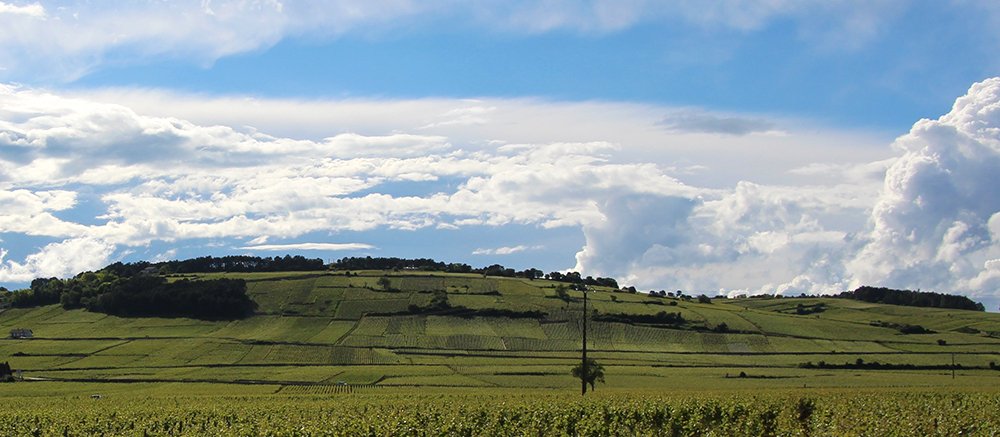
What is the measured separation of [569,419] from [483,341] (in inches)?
4271

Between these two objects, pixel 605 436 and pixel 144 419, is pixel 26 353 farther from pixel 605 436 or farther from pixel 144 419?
pixel 605 436

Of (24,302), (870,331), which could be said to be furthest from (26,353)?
(870,331)

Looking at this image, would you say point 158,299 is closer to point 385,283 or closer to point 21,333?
point 21,333

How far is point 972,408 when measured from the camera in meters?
40.3

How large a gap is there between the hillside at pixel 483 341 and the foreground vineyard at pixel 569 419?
4024cm

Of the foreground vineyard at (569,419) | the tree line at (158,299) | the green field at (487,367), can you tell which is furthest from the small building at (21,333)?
the foreground vineyard at (569,419)

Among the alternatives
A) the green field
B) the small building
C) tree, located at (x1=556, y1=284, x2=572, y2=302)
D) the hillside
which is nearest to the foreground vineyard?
the green field

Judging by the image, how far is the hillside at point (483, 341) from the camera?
10338 centimetres

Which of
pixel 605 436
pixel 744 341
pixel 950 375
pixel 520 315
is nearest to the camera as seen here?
pixel 605 436

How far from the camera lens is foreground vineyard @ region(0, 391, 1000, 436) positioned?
1325 inches

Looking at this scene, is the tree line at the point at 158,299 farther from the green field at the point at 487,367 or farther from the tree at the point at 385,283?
the tree at the point at 385,283

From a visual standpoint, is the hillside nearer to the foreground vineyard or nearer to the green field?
the green field

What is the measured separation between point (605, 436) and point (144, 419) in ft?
92.5

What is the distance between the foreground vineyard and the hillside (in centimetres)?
4024
